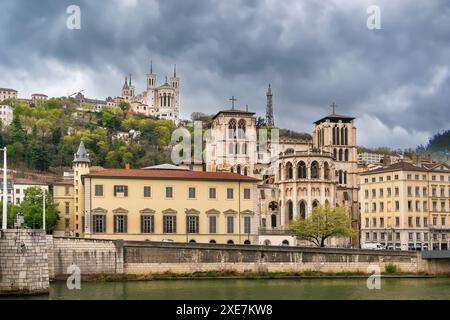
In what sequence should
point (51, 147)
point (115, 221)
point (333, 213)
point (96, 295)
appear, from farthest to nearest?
point (51, 147) < point (333, 213) < point (115, 221) < point (96, 295)

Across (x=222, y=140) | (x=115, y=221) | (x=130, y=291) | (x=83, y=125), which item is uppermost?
(x=83, y=125)

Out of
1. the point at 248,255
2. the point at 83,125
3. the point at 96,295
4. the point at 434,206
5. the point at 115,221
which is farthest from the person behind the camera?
the point at 83,125

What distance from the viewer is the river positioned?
164 feet

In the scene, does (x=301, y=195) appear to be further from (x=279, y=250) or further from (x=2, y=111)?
(x=2, y=111)

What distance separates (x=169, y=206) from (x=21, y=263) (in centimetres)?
2775

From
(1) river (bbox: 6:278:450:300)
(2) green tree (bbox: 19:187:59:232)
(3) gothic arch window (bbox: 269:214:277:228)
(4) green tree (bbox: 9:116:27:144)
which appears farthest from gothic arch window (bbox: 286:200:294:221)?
(4) green tree (bbox: 9:116:27:144)

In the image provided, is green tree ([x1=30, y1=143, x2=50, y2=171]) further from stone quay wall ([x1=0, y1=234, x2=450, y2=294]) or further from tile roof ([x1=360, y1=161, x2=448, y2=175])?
stone quay wall ([x1=0, y1=234, x2=450, y2=294])

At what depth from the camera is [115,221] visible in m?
72.4

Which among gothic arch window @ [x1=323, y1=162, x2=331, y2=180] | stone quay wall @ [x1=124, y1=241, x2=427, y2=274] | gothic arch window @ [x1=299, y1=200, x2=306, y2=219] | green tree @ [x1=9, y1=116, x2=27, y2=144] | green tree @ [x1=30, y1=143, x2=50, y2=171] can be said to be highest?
green tree @ [x1=9, y1=116, x2=27, y2=144]

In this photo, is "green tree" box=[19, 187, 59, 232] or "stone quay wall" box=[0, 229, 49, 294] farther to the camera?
"green tree" box=[19, 187, 59, 232]

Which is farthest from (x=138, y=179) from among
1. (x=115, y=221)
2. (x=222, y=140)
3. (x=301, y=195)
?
(x=222, y=140)

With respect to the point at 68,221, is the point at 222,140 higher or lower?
higher

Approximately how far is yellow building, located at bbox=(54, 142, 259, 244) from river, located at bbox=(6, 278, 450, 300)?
→ 1212cm

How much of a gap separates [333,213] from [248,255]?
20.0 metres
